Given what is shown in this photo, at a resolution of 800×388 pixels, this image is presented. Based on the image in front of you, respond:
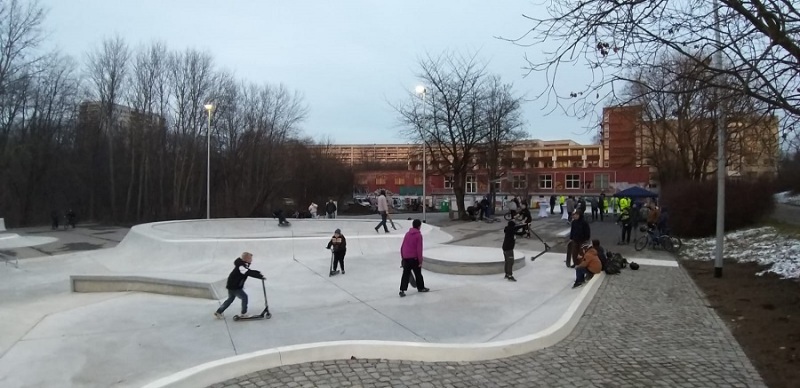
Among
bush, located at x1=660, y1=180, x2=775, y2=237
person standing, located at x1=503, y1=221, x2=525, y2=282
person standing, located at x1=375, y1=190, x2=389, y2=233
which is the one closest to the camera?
person standing, located at x1=503, y1=221, x2=525, y2=282

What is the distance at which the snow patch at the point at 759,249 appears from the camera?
1229cm

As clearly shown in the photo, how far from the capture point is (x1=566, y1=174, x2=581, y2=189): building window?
241ft

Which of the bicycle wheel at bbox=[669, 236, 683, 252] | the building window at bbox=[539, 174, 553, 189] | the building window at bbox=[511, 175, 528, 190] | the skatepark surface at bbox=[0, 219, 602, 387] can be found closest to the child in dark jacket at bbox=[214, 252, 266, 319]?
the skatepark surface at bbox=[0, 219, 602, 387]

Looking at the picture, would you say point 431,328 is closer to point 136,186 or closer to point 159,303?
point 159,303

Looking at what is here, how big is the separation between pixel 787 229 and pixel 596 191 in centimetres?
5390

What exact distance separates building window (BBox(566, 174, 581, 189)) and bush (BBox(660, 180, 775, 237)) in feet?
173

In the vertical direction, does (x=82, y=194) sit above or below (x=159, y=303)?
above

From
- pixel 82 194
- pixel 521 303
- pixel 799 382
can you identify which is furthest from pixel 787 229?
pixel 82 194

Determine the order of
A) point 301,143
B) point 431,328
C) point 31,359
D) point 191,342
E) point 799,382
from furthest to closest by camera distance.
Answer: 1. point 301,143
2. point 431,328
3. point 191,342
4. point 31,359
5. point 799,382

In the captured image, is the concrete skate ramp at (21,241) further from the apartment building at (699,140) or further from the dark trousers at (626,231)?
the dark trousers at (626,231)

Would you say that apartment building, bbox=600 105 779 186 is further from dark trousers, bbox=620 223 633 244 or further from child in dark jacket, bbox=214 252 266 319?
child in dark jacket, bbox=214 252 266 319

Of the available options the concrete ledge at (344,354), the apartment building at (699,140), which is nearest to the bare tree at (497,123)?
the apartment building at (699,140)

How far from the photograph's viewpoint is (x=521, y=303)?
997cm

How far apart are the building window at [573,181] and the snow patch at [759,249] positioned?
55.1m
